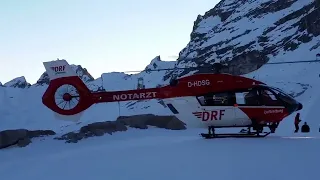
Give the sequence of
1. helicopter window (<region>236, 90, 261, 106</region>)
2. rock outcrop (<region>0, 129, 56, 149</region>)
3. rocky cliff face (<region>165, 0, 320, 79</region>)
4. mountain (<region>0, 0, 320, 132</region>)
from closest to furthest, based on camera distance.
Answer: helicopter window (<region>236, 90, 261, 106</region>) < rock outcrop (<region>0, 129, 56, 149</region>) < mountain (<region>0, 0, 320, 132</region>) < rocky cliff face (<region>165, 0, 320, 79</region>)

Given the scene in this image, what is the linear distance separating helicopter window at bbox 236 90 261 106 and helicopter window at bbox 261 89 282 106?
22 centimetres

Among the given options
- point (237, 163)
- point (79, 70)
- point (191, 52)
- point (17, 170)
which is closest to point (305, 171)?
point (237, 163)

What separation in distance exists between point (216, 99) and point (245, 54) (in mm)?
76541

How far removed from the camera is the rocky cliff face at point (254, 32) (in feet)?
271

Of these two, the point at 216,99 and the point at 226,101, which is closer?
the point at 226,101

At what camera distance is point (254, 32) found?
101 meters

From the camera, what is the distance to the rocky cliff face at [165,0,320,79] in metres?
82.6

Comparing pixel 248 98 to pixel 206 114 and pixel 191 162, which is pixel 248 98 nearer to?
pixel 206 114

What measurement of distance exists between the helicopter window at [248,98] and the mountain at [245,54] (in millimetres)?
14785

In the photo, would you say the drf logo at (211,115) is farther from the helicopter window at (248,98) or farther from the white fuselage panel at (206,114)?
Answer: the helicopter window at (248,98)

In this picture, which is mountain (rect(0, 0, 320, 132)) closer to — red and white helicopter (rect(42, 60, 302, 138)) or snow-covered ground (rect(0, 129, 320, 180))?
red and white helicopter (rect(42, 60, 302, 138))

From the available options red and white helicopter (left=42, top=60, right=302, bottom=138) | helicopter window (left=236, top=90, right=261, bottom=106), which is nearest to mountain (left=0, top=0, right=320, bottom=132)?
red and white helicopter (left=42, top=60, right=302, bottom=138)

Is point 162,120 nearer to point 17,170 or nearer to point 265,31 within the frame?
point 17,170

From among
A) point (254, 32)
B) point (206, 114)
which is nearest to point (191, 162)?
point (206, 114)
